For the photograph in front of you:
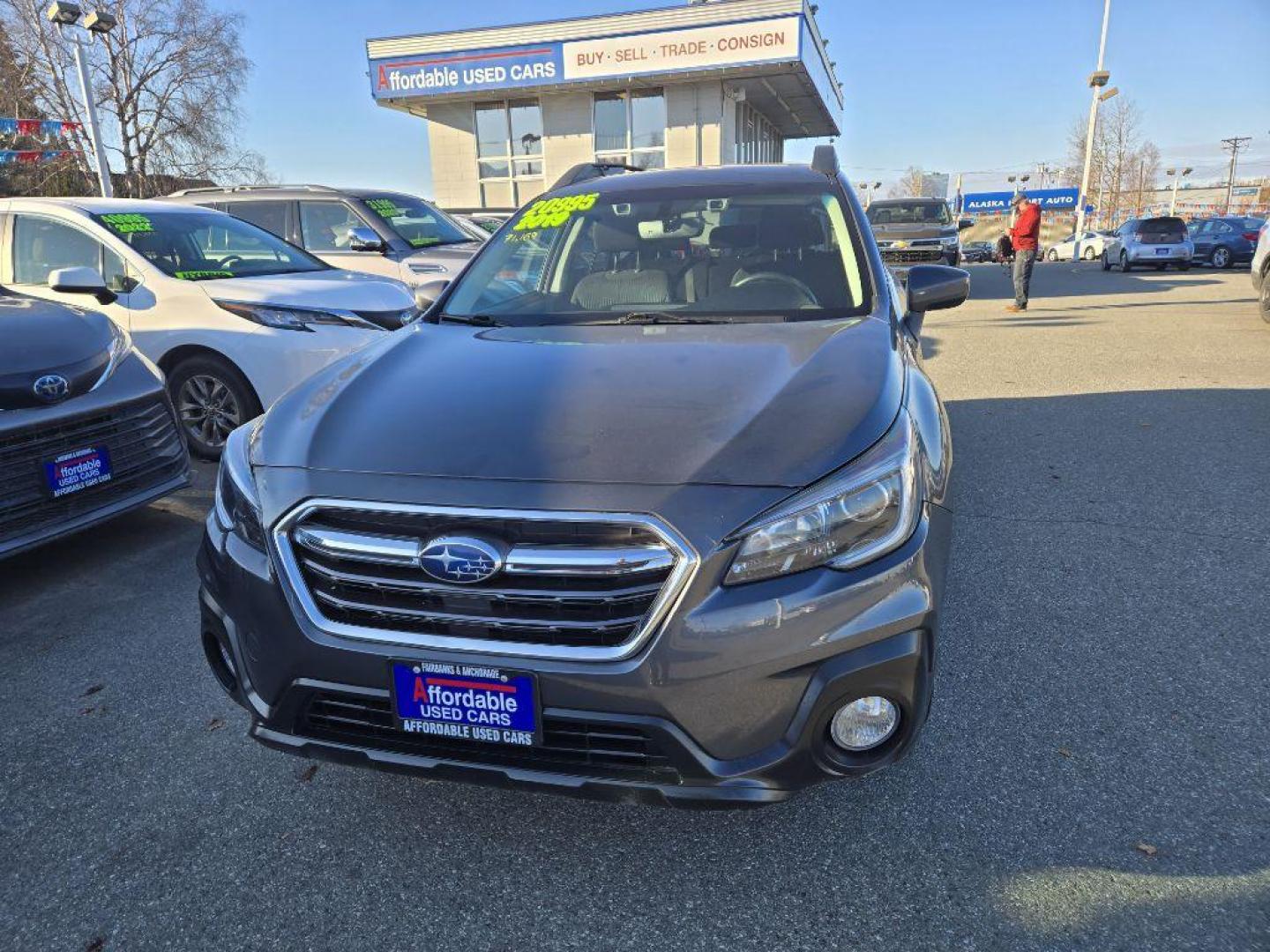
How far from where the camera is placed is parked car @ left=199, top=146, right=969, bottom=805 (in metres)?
1.69

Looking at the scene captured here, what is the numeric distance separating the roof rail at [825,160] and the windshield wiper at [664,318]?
123cm

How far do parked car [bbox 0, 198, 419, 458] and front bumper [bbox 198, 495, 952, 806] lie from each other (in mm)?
3688

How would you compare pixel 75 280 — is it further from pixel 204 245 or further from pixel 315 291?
pixel 204 245

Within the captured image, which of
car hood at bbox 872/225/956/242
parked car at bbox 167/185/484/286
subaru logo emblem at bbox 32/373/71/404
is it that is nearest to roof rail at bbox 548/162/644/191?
subaru logo emblem at bbox 32/373/71/404

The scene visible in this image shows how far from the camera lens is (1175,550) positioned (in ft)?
12.2

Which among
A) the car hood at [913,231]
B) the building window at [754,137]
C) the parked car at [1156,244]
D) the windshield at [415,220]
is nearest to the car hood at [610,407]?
the windshield at [415,220]

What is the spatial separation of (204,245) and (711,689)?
5.70 meters

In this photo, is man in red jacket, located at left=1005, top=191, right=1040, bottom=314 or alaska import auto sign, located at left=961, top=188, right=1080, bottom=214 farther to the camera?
alaska import auto sign, located at left=961, top=188, right=1080, bottom=214

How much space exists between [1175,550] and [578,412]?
3.09m

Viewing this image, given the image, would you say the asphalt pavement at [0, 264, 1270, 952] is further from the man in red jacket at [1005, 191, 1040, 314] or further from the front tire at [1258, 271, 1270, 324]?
the man in red jacket at [1005, 191, 1040, 314]

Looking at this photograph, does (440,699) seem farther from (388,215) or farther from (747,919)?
(388,215)

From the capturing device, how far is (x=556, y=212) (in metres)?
3.71

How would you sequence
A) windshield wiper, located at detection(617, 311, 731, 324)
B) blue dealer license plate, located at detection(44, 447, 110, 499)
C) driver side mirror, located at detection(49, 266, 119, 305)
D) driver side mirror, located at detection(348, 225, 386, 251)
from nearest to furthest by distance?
1. windshield wiper, located at detection(617, 311, 731, 324)
2. blue dealer license plate, located at detection(44, 447, 110, 499)
3. driver side mirror, located at detection(49, 266, 119, 305)
4. driver side mirror, located at detection(348, 225, 386, 251)

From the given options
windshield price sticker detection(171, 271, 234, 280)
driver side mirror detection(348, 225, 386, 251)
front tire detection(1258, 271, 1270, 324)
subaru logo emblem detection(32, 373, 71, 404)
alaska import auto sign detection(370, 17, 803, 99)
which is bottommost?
front tire detection(1258, 271, 1270, 324)
